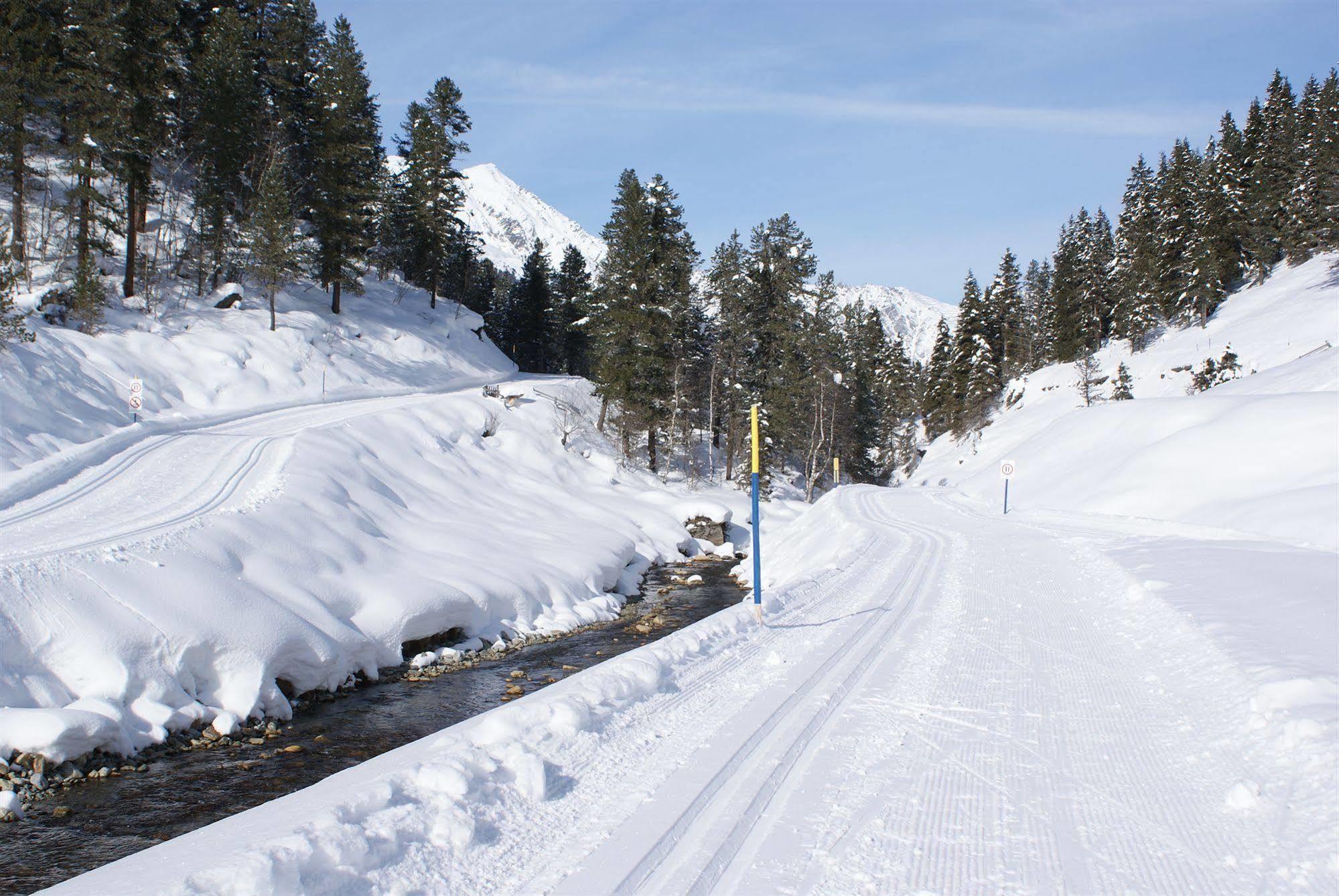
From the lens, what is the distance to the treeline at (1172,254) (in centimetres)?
5350

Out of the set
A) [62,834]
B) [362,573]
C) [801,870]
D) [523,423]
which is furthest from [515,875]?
[523,423]

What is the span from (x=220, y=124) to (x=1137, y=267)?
64.5 meters

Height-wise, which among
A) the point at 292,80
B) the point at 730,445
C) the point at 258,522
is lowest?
the point at 258,522

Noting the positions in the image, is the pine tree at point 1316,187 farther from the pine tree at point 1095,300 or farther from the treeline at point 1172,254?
the pine tree at point 1095,300

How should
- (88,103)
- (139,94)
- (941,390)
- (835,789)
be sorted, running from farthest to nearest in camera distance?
(941,390) < (139,94) < (88,103) < (835,789)

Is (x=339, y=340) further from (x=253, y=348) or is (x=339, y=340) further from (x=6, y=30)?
(x=6, y=30)

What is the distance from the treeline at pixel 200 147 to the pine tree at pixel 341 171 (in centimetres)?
12

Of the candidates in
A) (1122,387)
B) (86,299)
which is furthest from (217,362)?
(1122,387)

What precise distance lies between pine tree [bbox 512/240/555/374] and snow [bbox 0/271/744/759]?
78.6 feet

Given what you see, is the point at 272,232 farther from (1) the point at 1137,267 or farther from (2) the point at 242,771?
(1) the point at 1137,267

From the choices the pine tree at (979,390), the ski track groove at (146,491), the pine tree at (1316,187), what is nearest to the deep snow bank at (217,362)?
the ski track groove at (146,491)

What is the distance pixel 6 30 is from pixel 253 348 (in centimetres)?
1427

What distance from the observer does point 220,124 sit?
3478cm

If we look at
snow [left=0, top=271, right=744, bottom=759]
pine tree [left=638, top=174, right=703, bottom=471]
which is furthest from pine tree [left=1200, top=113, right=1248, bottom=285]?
snow [left=0, top=271, right=744, bottom=759]
